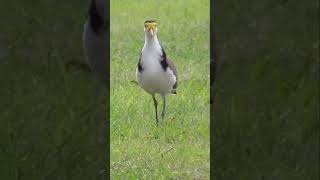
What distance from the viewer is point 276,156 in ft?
8.43

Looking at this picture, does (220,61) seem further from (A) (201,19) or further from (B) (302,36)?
(A) (201,19)

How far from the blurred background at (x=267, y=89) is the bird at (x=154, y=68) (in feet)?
13.2

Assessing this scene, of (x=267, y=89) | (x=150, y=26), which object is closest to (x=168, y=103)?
(x=150, y=26)

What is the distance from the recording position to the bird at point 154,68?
672 centimetres

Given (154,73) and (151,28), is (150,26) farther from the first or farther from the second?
(154,73)

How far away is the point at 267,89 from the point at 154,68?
14.0 ft

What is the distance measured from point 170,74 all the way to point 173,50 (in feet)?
8.94

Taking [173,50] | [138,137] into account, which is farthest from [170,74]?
[173,50]
